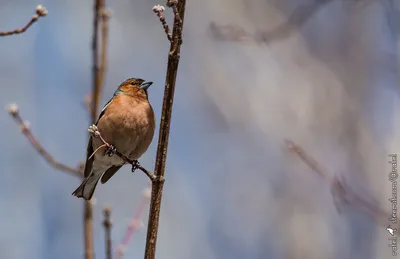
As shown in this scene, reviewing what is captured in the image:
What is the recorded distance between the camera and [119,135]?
16.8 feet

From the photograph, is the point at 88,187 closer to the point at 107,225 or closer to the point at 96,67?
the point at 96,67

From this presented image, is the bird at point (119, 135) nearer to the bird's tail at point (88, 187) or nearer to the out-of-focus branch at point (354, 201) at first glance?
the bird's tail at point (88, 187)

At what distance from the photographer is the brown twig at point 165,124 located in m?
2.97

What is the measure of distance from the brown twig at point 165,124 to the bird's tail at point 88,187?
1791 millimetres

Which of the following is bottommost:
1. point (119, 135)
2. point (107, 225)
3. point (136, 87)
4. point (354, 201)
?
point (107, 225)

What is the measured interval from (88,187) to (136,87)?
3.40ft

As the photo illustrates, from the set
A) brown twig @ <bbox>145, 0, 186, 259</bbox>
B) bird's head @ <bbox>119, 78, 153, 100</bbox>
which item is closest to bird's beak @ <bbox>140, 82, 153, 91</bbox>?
bird's head @ <bbox>119, 78, 153, 100</bbox>

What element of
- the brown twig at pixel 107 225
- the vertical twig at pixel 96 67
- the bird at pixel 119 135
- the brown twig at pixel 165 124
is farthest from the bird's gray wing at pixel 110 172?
the brown twig at pixel 165 124

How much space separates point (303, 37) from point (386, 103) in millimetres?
2528

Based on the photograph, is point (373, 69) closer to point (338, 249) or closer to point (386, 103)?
point (386, 103)

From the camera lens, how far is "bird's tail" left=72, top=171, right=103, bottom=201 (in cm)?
500

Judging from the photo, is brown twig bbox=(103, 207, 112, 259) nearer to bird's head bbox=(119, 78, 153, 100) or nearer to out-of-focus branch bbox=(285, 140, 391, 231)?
out-of-focus branch bbox=(285, 140, 391, 231)

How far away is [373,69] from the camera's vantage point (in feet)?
24.0

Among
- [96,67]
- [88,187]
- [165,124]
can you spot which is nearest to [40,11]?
[96,67]
